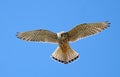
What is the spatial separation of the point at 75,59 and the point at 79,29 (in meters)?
0.87

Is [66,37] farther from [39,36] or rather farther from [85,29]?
[39,36]

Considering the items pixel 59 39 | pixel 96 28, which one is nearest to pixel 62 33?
pixel 59 39

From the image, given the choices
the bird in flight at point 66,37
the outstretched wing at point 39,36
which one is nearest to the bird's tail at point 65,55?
the bird in flight at point 66,37

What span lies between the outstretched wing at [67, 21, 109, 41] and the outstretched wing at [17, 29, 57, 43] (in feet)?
1.71

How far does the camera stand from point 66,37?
11.5 m

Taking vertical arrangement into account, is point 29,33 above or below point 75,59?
above

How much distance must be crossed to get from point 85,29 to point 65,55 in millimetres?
946

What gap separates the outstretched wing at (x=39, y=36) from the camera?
456 inches

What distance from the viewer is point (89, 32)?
11.4 meters

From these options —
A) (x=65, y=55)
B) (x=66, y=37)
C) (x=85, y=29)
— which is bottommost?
(x=65, y=55)

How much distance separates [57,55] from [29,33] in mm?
1056

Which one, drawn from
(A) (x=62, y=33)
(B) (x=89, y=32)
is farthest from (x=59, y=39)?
(B) (x=89, y=32)

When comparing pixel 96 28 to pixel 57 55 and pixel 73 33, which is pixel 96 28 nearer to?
pixel 73 33

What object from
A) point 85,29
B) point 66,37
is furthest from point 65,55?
point 85,29
